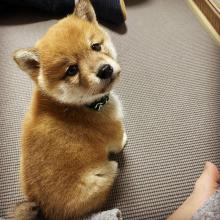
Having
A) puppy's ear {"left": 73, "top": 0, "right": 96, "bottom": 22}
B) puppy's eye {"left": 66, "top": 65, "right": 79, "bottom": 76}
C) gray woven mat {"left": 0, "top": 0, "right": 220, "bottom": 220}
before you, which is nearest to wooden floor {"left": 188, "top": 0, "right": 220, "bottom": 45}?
gray woven mat {"left": 0, "top": 0, "right": 220, "bottom": 220}

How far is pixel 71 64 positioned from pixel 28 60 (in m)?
0.14

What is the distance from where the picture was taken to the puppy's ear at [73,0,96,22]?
3.47 ft

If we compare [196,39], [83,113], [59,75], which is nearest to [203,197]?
[83,113]

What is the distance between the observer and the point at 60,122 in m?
1.00

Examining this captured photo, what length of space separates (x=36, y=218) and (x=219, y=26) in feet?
4.07

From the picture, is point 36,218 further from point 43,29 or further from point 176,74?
point 43,29

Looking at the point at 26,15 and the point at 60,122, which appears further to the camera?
the point at 26,15

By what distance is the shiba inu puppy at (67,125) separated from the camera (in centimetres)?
94

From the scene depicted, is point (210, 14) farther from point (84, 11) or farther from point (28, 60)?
point (28, 60)

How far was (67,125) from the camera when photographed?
3.28ft

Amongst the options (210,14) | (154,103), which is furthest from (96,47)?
(210,14)

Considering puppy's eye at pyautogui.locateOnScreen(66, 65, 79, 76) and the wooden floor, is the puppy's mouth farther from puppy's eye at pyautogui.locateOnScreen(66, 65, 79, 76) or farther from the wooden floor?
the wooden floor

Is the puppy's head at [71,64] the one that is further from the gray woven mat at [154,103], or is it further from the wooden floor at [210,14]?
the wooden floor at [210,14]

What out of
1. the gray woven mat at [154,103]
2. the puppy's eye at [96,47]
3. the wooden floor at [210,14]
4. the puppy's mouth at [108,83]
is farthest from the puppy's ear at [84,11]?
the wooden floor at [210,14]
